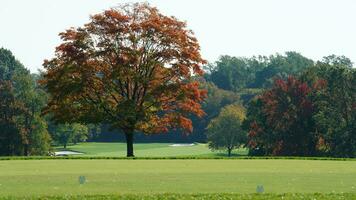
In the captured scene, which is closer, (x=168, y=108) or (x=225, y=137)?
(x=168, y=108)

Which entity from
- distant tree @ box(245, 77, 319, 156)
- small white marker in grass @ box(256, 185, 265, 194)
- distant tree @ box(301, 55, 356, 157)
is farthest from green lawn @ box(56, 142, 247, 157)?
small white marker in grass @ box(256, 185, 265, 194)

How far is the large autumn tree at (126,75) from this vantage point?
189 ft

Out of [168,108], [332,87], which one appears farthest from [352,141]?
[168,108]

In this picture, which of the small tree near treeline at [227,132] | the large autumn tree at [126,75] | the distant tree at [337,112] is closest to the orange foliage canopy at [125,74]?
the large autumn tree at [126,75]

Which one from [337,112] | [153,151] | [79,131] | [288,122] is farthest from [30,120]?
[337,112]

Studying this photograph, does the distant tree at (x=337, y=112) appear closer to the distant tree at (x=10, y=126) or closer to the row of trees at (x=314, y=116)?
the row of trees at (x=314, y=116)

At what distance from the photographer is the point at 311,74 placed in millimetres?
91000

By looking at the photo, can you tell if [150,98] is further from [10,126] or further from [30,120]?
[30,120]

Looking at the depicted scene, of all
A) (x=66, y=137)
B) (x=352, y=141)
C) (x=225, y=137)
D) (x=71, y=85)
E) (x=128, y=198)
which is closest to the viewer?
(x=128, y=198)

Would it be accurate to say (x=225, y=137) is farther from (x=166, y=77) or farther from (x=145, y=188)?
(x=145, y=188)

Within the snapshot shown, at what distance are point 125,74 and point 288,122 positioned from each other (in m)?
31.0

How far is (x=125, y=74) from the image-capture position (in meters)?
57.6

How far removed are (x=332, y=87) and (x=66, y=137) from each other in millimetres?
58134

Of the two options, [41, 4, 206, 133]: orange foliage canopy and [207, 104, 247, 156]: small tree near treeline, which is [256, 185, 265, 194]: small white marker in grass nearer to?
[41, 4, 206, 133]: orange foliage canopy
